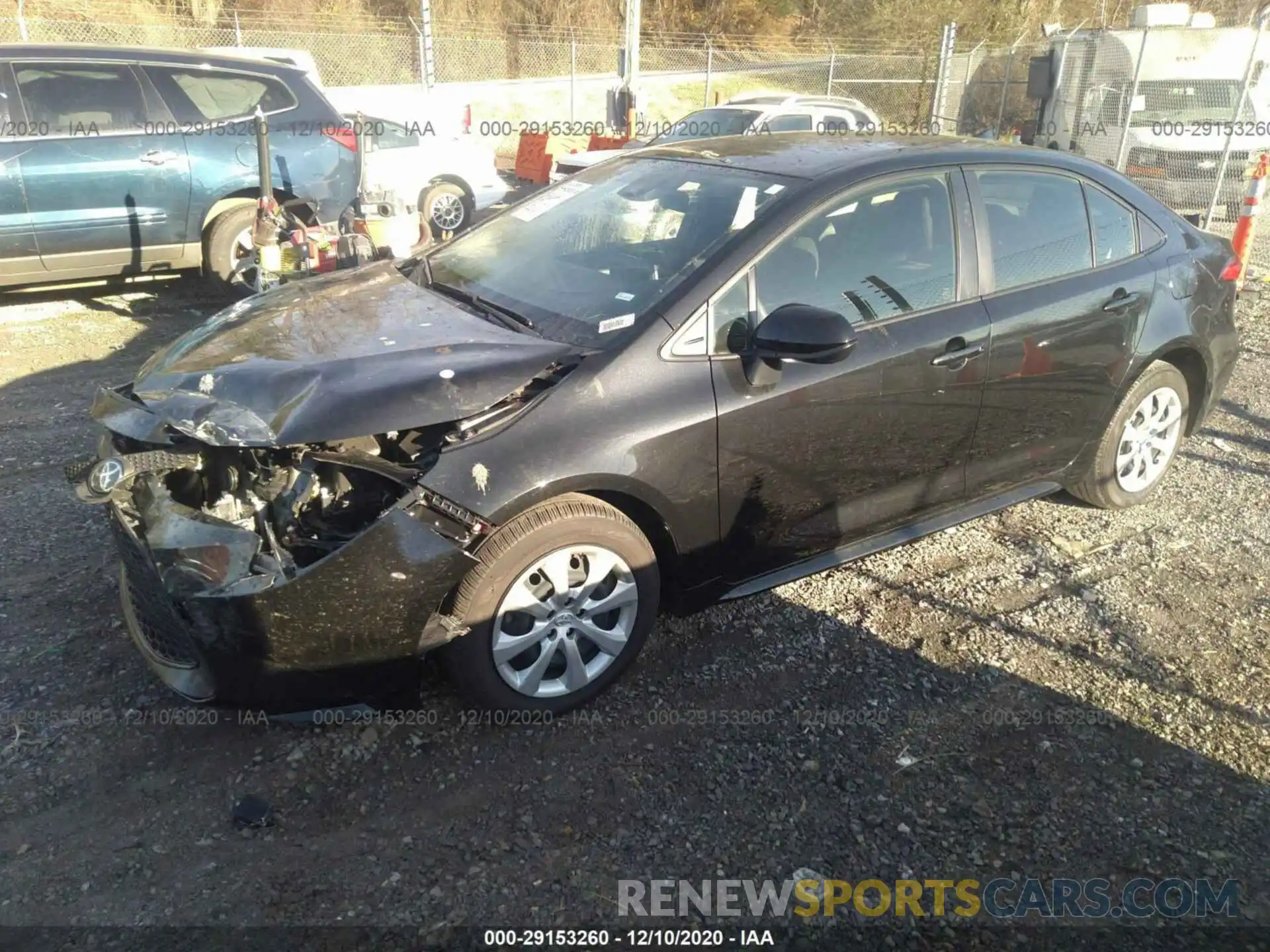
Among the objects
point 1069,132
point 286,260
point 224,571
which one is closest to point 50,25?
point 286,260

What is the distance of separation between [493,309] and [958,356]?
1.76m

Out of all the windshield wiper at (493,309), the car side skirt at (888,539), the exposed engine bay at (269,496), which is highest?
the windshield wiper at (493,309)

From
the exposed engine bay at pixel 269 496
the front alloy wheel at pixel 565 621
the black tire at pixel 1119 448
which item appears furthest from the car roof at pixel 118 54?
the black tire at pixel 1119 448

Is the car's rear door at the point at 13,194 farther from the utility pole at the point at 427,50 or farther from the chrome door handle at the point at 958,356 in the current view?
the utility pole at the point at 427,50

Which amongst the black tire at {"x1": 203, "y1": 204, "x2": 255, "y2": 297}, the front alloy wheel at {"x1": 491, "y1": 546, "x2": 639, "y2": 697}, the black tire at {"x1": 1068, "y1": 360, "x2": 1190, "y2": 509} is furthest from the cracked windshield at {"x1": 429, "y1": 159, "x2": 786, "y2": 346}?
the black tire at {"x1": 203, "y1": 204, "x2": 255, "y2": 297}

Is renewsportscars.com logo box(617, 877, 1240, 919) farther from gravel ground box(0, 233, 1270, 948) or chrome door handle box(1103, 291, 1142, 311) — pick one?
chrome door handle box(1103, 291, 1142, 311)

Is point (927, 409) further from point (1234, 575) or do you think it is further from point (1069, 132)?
point (1069, 132)

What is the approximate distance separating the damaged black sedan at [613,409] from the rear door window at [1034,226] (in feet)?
0.05

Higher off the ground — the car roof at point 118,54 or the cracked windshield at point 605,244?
the car roof at point 118,54

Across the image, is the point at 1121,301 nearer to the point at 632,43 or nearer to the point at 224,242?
the point at 224,242

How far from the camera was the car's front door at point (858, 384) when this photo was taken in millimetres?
3176

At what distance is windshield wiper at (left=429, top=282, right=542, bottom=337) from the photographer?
3230mm

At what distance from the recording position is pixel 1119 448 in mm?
4391

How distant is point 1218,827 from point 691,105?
2568 centimetres
